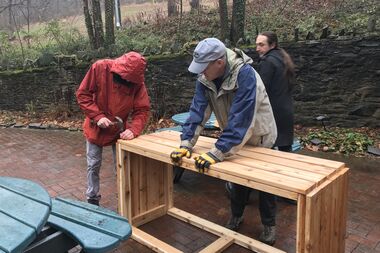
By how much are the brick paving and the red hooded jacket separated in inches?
38.8

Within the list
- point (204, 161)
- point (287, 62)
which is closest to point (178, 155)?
point (204, 161)

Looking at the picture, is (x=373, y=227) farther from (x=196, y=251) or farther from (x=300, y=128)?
(x=300, y=128)

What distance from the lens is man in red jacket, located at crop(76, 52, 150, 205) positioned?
132 inches

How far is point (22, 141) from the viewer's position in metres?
7.56

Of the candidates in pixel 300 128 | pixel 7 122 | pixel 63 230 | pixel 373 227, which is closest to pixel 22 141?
pixel 7 122

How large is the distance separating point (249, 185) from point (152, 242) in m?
1.30

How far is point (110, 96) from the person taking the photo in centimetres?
350

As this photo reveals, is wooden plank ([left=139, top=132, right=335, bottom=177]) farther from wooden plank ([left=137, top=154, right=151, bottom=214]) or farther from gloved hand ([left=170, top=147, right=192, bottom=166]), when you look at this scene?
wooden plank ([left=137, top=154, right=151, bottom=214])

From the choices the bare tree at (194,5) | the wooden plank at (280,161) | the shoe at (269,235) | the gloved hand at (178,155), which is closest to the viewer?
the wooden plank at (280,161)

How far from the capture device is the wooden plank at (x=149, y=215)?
12.1 feet

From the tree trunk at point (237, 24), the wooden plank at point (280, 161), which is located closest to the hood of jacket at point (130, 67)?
the wooden plank at point (280, 161)

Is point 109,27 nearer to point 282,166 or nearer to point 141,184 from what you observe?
point 141,184

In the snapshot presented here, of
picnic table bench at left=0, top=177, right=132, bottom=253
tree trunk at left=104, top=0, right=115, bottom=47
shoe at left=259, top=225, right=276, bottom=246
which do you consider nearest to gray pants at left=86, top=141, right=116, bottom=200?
picnic table bench at left=0, top=177, right=132, bottom=253

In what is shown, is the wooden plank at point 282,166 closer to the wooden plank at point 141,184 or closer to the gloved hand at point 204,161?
the gloved hand at point 204,161
